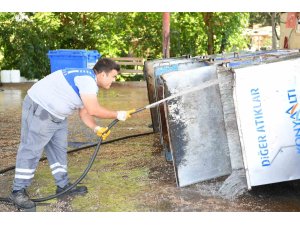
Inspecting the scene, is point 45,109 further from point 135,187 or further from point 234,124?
point 234,124

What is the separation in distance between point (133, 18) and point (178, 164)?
1455 centimetres

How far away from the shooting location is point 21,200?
14.0ft

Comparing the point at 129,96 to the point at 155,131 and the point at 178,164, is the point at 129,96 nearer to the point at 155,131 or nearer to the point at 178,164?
the point at 155,131

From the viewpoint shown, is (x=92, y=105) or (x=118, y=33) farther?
(x=118, y=33)

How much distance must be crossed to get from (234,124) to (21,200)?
2.00 meters

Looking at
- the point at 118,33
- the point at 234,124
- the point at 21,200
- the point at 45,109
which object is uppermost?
the point at 118,33

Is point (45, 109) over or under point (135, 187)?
over

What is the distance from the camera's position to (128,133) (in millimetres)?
7734

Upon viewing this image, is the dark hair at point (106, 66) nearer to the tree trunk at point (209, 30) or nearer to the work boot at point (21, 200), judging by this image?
the work boot at point (21, 200)

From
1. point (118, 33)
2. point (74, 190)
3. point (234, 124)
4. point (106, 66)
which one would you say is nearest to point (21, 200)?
point (74, 190)

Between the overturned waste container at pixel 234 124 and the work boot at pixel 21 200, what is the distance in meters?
1.40

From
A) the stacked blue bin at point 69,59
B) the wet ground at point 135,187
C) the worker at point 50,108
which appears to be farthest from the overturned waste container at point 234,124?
the stacked blue bin at point 69,59

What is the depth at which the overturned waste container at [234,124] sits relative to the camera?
421 cm

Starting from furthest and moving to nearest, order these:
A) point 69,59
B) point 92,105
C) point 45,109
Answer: point 69,59
point 45,109
point 92,105
